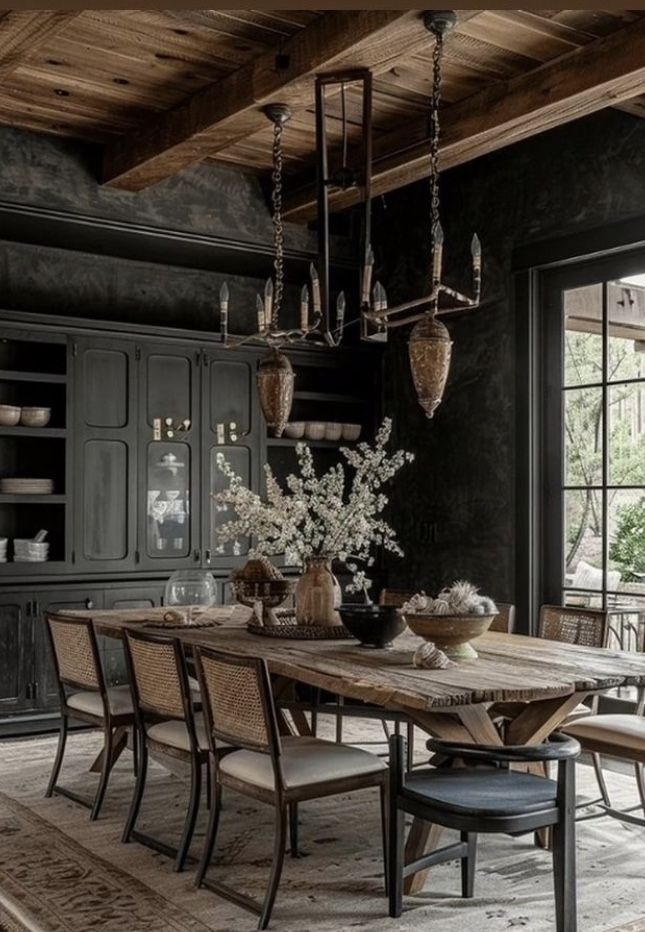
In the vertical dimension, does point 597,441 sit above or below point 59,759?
above

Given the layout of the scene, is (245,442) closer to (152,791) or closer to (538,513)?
(538,513)

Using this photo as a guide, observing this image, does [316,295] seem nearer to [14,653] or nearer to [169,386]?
[169,386]

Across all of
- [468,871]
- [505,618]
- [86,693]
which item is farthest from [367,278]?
[86,693]

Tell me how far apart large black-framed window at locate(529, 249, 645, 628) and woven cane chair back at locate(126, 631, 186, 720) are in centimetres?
263

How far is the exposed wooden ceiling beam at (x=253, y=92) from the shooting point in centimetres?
373

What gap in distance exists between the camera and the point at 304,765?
3.11 meters

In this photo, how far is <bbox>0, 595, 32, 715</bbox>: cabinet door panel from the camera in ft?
18.1

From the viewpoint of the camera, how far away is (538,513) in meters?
5.73

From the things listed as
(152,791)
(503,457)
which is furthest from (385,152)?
(152,791)

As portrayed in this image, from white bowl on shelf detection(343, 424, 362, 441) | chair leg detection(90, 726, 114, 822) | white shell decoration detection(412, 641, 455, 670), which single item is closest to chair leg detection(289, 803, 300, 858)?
white shell decoration detection(412, 641, 455, 670)

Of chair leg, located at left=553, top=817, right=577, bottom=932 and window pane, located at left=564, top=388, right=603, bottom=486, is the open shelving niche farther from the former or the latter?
chair leg, located at left=553, top=817, right=577, bottom=932

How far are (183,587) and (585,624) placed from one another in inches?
74.4

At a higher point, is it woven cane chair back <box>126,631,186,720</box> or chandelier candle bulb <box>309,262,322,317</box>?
chandelier candle bulb <box>309,262,322,317</box>

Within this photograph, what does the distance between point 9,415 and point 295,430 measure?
1.82 meters
